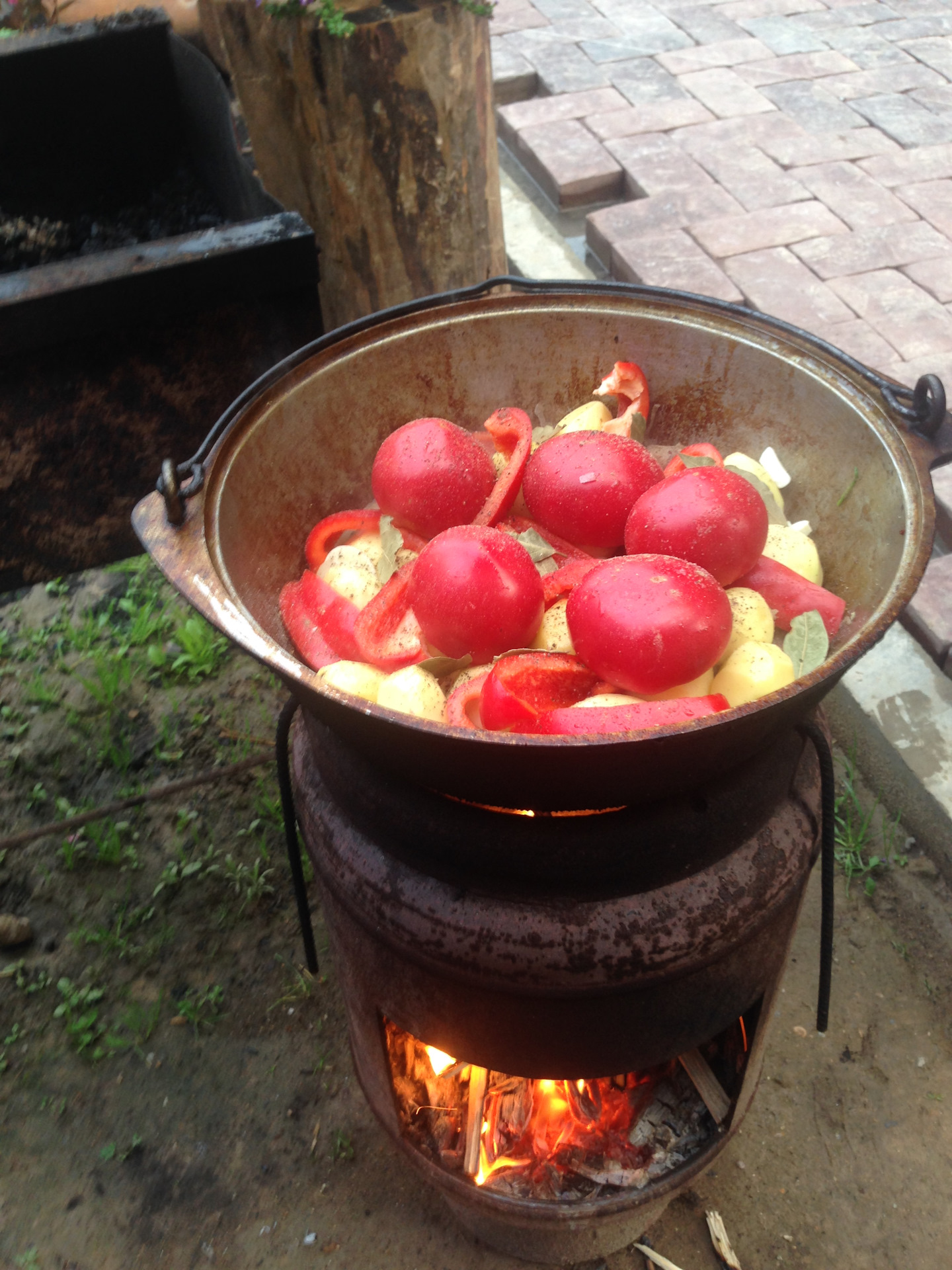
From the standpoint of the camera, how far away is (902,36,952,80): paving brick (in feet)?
18.4

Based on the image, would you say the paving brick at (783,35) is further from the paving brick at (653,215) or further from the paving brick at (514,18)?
the paving brick at (653,215)

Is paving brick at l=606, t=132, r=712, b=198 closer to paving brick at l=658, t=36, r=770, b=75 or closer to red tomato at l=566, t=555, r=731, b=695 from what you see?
paving brick at l=658, t=36, r=770, b=75

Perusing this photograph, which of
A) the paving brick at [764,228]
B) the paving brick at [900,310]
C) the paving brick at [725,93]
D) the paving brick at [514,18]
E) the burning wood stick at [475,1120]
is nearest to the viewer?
the burning wood stick at [475,1120]

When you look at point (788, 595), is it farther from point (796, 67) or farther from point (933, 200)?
point (796, 67)

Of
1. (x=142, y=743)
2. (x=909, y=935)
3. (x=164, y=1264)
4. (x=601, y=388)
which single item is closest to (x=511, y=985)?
(x=601, y=388)

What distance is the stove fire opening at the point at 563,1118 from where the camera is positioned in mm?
1930

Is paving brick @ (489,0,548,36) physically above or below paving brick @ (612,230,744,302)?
above

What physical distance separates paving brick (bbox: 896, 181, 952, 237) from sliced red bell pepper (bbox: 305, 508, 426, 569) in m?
4.03

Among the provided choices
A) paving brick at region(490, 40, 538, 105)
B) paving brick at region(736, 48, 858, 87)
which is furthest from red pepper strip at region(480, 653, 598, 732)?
paving brick at region(736, 48, 858, 87)

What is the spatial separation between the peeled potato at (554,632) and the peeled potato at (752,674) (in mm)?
241

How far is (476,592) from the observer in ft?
4.53

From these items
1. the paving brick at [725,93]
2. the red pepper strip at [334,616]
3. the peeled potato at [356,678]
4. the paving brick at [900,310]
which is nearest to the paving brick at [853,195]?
the paving brick at [900,310]

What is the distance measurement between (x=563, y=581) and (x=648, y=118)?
15.9 feet

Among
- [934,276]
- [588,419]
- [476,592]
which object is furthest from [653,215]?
[476,592]
